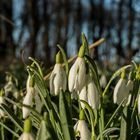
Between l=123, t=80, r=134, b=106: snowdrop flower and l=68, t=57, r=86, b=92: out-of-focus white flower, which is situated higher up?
l=68, t=57, r=86, b=92: out-of-focus white flower

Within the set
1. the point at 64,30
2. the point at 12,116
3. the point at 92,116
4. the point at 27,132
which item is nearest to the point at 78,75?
the point at 92,116

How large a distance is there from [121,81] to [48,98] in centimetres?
26

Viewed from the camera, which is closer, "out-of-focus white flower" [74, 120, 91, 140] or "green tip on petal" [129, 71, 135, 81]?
"out-of-focus white flower" [74, 120, 91, 140]

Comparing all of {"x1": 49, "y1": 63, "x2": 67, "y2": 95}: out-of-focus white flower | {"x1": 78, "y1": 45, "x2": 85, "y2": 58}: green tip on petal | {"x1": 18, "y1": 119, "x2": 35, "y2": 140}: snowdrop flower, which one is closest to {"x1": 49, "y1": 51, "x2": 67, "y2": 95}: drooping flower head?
{"x1": 49, "y1": 63, "x2": 67, "y2": 95}: out-of-focus white flower

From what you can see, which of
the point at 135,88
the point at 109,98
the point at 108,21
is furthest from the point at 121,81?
the point at 108,21

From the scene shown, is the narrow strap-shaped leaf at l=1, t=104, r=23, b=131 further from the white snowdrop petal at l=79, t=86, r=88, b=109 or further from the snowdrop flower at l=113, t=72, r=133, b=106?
the snowdrop flower at l=113, t=72, r=133, b=106

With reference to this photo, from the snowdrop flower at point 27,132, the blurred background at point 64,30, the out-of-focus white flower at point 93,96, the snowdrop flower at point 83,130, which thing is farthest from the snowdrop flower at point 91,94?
the blurred background at point 64,30

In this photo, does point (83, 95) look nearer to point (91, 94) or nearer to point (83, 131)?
point (91, 94)

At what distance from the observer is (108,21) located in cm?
1755

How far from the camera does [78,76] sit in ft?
4.12

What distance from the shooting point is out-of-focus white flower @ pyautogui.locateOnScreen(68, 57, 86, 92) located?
126cm

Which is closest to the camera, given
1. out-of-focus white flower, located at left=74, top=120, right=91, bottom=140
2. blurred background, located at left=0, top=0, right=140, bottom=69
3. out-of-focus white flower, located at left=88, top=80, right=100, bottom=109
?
out-of-focus white flower, located at left=74, top=120, right=91, bottom=140

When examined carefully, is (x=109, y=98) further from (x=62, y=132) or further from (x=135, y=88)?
(x=62, y=132)

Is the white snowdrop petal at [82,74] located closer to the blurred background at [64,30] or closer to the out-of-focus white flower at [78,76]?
the out-of-focus white flower at [78,76]
